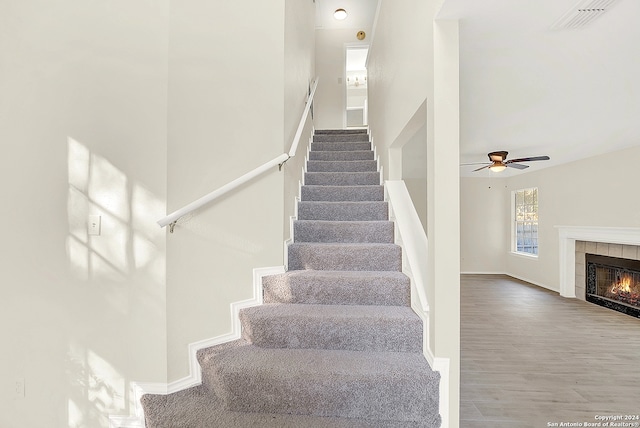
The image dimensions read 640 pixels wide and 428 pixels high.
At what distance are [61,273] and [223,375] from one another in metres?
1.09

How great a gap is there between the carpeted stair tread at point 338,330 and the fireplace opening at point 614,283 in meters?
4.67

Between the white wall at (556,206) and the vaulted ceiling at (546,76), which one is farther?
the white wall at (556,206)

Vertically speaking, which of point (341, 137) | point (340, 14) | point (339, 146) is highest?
point (340, 14)

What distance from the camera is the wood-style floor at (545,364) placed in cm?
202

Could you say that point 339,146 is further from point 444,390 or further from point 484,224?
point 484,224

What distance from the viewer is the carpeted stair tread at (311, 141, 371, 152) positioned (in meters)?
4.11

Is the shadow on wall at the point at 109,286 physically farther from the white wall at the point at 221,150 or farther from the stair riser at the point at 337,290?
the stair riser at the point at 337,290

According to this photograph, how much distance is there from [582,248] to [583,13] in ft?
16.5

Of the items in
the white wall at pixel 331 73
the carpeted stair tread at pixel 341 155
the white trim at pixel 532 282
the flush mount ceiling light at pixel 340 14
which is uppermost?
the flush mount ceiling light at pixel 340 14

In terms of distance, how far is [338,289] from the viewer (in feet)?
6.56

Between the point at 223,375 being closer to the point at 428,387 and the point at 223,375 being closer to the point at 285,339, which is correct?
the point at 285,339

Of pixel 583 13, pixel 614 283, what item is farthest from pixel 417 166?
pixel 614 283

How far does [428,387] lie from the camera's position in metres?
1.44

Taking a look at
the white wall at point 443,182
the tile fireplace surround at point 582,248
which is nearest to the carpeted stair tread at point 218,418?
the white wall at point 443,182
